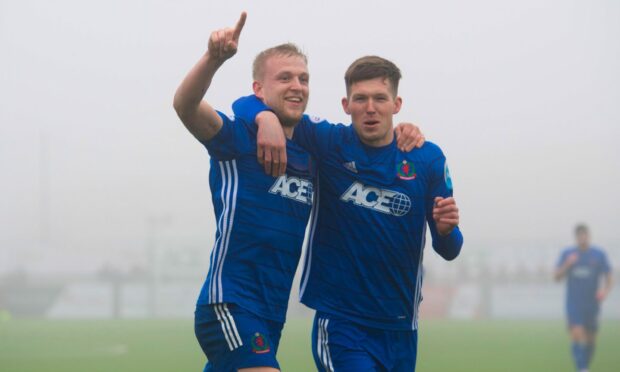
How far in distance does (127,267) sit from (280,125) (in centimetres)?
2069

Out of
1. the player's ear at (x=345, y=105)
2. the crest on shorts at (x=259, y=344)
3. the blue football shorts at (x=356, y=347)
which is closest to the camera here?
the crest on shorts at (x=259, y=344)

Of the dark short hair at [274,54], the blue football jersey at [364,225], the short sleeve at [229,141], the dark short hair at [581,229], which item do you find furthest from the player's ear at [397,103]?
the dark short hair at [581,229]

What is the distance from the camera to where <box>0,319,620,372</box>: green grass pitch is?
16438 mm

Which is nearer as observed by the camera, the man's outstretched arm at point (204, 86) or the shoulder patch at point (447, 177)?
the man's outstretched arm at point (204, 86)

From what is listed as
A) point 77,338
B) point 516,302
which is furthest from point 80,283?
point 516,302

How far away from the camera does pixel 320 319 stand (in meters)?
4.20

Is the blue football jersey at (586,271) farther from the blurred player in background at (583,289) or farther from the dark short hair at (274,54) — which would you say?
the dark short hair at (274,54)

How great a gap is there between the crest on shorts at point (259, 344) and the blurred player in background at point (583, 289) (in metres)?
8.88

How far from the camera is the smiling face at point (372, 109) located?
4219mm

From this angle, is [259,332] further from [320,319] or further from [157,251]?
[157,251]

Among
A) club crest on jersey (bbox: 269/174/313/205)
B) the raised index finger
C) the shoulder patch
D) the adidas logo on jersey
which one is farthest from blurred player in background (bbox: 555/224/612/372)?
the raised index finger

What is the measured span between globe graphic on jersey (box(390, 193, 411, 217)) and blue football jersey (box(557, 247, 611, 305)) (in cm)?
871

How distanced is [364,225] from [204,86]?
927mm

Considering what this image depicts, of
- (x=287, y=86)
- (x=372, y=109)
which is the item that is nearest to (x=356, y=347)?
(x=372, y=109)
